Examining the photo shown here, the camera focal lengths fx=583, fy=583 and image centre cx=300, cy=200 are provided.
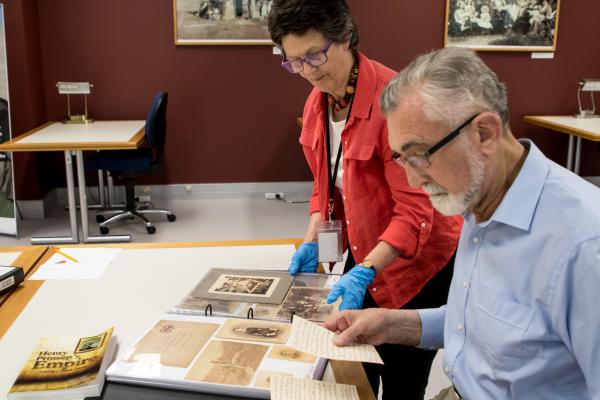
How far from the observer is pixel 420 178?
1.07 meters

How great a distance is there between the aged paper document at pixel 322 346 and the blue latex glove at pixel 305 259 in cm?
44

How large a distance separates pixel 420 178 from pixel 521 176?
0.17 metres

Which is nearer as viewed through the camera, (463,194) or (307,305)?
(463,194)

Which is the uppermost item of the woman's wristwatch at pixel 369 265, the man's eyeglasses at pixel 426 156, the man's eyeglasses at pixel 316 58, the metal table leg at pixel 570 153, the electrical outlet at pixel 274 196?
the man's eyeglasses at pixel 316 58

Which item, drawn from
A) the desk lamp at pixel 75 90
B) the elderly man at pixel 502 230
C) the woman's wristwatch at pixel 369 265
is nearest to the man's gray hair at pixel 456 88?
the elderly man at pixel 502 230

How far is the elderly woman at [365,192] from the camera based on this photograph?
1.51m

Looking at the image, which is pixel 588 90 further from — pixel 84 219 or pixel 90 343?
pixel 90 343

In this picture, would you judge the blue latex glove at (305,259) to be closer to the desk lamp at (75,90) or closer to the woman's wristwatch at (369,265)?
the woman's wristwatch at (369,265)

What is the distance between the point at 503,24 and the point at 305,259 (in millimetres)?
4783

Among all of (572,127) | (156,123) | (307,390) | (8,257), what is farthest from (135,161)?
(307,390)

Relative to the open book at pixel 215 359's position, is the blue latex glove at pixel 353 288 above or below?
above

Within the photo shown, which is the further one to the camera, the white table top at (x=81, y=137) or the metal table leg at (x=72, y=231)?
the metal table leg at (x=72, y=231)

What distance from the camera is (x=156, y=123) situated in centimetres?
463

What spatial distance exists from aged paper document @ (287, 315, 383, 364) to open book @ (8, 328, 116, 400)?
40 centimetres
